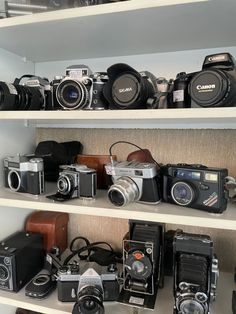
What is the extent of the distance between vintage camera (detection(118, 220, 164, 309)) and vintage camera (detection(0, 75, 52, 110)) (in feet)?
1.53

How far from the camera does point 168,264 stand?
0.87 meters

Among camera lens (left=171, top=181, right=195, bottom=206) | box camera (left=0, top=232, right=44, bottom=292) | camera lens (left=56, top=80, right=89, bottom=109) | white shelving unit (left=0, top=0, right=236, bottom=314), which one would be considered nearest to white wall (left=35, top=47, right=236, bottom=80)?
white shelving unit (left=0, top=0, right=236, bottom=314)

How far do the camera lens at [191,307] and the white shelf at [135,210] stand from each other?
0.66 feet

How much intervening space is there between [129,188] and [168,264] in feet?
1.21

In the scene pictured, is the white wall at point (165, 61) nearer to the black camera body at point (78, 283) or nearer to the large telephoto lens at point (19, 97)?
the large telephoto lens at point (19, 97)

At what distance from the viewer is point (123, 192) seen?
2.14 ft

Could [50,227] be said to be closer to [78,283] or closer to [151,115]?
[78,283]

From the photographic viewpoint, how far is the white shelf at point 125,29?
1.96 ft

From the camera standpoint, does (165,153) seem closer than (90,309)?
No

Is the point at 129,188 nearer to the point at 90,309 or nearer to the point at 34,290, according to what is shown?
the point at 90,309

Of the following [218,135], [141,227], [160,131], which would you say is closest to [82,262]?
[141,227]

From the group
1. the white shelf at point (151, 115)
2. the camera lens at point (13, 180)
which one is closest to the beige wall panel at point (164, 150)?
the white shelf at point (151, 115)

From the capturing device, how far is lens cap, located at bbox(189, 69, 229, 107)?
55 cm

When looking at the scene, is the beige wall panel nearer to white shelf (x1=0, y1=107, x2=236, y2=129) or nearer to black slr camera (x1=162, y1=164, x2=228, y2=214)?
white shelf (x1=0, y1=107, x2=236, y2=129)
